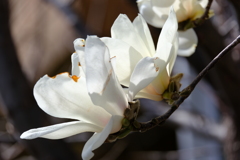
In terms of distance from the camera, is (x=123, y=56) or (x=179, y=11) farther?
(x=179, y=11)

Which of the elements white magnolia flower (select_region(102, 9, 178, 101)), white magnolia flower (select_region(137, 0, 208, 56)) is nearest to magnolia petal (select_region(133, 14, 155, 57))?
white magnolia flower (select_region(102, 9, 178, 101))

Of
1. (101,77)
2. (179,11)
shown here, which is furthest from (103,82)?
(179,11)

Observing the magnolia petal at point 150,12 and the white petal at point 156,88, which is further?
the magnolia petal at point 150,12

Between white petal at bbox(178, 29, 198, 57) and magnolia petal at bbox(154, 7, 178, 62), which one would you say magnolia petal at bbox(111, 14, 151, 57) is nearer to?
magnolia petal at bbox(154, 7, 178, 62)

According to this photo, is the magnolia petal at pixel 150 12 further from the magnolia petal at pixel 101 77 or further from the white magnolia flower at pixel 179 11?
the magnolia petal at pixel 101 77

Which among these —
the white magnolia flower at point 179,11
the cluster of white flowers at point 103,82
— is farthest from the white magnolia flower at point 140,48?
the white magnolia flower at point 179,11

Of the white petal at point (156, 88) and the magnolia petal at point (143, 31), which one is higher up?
the magnolia petal at point (143, 31)

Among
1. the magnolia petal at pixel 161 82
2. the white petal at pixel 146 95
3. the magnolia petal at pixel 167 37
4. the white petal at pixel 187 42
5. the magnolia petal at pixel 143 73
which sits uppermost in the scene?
the magnolia petal at pixel 167 37

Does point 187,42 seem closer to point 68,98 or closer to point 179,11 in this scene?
point 179,11
